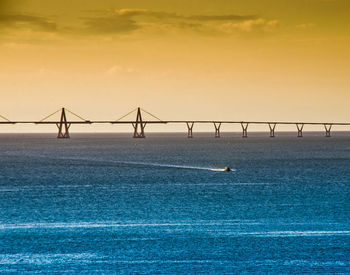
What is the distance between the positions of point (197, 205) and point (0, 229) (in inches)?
648

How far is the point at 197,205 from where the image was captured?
2068 inches

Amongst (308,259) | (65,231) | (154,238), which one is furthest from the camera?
(65,231)

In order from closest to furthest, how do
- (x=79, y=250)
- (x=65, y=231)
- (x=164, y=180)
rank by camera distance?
(x=79, y=250)
(x=65, y=231)
(x=164, y=180)

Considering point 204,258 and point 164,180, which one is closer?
point 204,258

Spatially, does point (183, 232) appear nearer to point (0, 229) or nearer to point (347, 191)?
point (0, 229)

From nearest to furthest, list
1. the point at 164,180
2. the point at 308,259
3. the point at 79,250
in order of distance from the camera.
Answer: the point at 308,259
the point at 79,250
the point at 164,180

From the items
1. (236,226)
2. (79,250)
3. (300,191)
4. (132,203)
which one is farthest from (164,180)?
(79,250)

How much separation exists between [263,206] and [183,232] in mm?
A: 14002

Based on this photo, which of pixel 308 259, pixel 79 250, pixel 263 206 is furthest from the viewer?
pixel 263 206

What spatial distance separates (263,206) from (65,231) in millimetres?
16794

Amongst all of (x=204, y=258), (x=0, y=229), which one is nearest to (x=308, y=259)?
(x=204, y=258)

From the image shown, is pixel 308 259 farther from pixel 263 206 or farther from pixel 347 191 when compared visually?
pixel 347 191

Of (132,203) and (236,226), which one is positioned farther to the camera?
(132,203)

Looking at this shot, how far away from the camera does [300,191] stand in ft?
212
